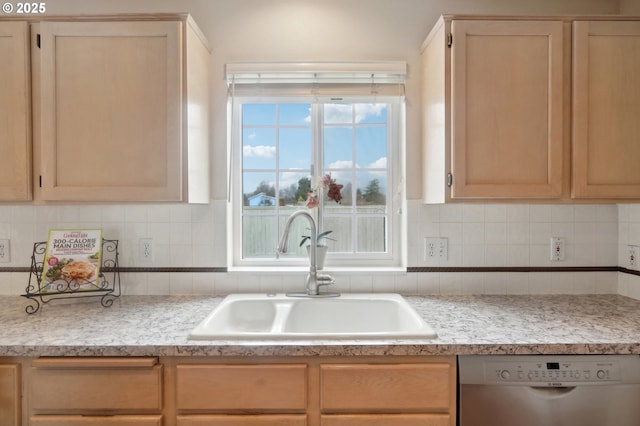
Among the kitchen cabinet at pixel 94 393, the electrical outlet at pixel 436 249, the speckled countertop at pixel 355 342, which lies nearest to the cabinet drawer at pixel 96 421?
the kitchen cabinet at pixel 94 393

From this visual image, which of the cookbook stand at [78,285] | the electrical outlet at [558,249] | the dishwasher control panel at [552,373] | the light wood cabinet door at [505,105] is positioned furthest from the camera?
the electrical outlet at [558,249]

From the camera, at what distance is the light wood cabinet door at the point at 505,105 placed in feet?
5.06

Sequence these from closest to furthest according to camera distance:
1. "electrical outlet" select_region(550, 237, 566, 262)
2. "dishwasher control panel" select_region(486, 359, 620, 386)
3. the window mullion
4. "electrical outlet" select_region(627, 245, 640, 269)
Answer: "dishwasher control panel" select_region(486, 359, 620, 386) < "electrical outlet" select_region(627, 245, 640, 269) < "electrical outlet" select_region(550, 237, 566, 262) < the window mullion

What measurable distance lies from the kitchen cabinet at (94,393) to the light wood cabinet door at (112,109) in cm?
66

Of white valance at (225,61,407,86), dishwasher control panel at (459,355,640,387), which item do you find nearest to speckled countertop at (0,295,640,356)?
dishwasher control panel at (459,355,640,387)

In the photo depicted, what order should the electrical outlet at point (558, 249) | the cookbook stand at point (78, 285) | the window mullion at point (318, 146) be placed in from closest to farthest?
the cookbook stand at point (78, 285)
the electrical outlet at point (558, 249)
the window mullion at point (318, 146)

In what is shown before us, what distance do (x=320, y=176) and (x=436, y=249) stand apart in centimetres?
72

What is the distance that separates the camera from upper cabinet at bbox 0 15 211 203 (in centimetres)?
155

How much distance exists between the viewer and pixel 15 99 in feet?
5.11

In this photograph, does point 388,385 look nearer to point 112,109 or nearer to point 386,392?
point 386,392

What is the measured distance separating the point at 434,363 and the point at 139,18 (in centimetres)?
173

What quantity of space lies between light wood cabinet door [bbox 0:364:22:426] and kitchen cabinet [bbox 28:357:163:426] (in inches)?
1.8

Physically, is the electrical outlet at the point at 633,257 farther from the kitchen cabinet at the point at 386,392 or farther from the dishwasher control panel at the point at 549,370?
the kitchen cabinet at the point at 386,392

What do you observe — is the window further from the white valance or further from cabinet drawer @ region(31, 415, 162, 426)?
cabinet drawer @ region(31, 415, 162, 426)
